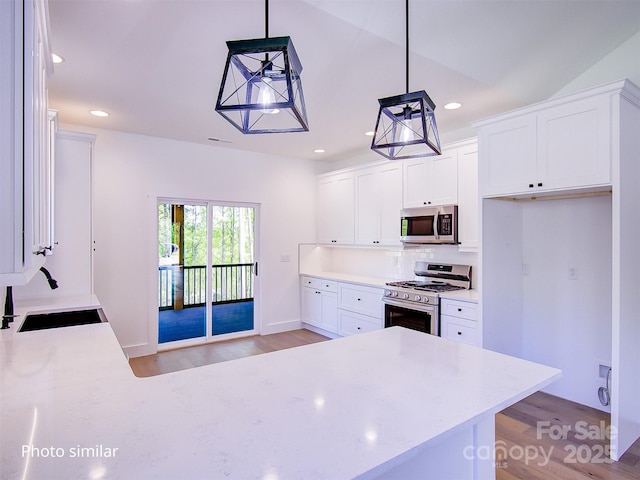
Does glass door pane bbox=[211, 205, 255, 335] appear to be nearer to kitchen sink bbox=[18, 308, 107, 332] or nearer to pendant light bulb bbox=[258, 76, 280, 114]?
kitchen sink bbox=[18, 308, 107, 332]

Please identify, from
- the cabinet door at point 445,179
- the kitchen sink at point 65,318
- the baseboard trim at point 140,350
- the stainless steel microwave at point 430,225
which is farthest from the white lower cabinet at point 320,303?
the kitchen sink at point 65,318

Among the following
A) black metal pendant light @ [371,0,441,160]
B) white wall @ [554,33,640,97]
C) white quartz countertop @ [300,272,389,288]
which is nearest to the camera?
black metal pendant light @ [371,0,441,160]

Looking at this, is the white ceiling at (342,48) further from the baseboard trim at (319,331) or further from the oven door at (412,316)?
the baseboard trim at (319,331)

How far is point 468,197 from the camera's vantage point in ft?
12.2

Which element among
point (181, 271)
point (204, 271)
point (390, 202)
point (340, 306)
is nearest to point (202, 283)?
point (204, 271)

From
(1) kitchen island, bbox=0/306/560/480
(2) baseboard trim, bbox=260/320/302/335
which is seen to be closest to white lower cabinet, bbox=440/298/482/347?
(1) kitchen island, bbox=0/306/560/480

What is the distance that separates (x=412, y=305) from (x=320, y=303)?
1.79 meters

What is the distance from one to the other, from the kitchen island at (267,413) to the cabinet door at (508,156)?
5.72ft

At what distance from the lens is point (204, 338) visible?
5016 millimetres

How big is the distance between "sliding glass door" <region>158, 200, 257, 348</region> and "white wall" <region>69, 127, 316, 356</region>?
0.18 metres

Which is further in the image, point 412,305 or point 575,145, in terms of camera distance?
point 412,305

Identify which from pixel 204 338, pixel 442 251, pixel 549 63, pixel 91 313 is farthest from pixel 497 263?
pixel 204 338

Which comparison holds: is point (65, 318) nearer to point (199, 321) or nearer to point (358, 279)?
point (199, 321)

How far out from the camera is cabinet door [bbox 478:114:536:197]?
9.52 ft
